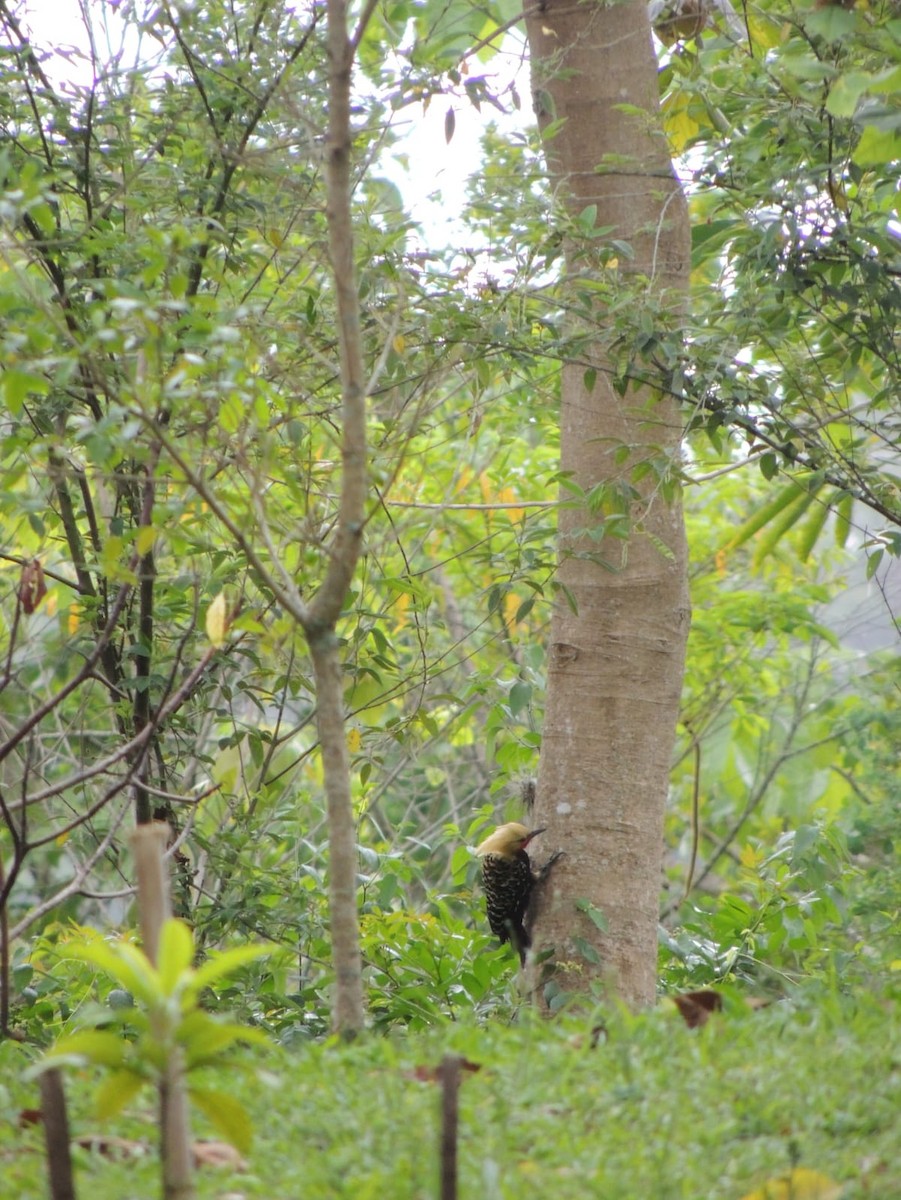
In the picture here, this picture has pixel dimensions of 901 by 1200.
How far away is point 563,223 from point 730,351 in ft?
1.99

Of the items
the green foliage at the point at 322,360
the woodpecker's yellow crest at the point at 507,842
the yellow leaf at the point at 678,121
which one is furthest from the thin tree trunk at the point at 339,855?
the yellow leaf at the point at 678,121

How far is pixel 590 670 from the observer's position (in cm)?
388

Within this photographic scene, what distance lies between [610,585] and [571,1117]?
2.05 metres

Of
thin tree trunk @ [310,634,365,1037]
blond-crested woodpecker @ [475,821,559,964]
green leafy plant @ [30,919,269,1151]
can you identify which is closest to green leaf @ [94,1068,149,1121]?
green leafy plant @ [30,919,269,1151]

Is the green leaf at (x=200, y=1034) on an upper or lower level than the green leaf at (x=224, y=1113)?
upper

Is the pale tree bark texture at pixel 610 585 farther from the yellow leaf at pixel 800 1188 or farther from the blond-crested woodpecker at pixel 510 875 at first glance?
the yellow leaf at pixel 800 1188

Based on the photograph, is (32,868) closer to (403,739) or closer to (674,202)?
(403,739)

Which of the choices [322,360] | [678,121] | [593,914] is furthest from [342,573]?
[678,121]

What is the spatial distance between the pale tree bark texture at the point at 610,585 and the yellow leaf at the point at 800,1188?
5.92 ft

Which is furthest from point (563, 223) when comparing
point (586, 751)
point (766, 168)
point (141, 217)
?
point (586, 751)

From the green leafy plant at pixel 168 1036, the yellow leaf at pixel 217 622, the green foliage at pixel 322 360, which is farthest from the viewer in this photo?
the green foliage at pixel 322 360

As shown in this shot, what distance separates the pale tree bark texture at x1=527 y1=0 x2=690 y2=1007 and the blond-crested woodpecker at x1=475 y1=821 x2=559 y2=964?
0.07m

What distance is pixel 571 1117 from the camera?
6.76ft

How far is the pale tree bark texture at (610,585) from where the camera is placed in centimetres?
376
